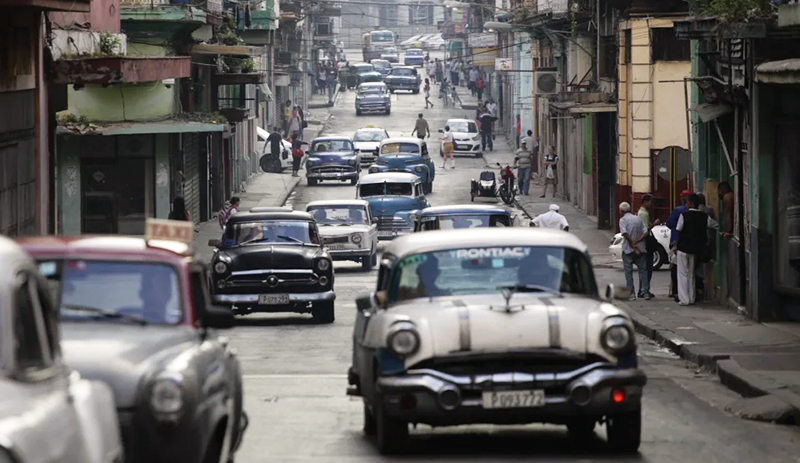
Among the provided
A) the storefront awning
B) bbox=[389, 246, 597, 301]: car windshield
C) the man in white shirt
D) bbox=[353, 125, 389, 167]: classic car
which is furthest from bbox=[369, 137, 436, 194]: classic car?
bbox=[389, 246, 597, 301]: car windshield

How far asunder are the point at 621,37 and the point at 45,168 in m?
17.0

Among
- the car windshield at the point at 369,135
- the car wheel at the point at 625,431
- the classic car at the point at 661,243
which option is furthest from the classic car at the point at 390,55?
the car wheel at the point at 625,431

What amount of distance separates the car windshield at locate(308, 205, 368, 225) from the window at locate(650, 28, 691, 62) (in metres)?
7.59

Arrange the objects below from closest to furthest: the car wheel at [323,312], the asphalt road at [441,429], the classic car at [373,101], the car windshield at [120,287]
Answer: the car windshield at [120,287]
the asphalt road at [441,429]
the car wheel at [323,312]
the classic car at [373,101]

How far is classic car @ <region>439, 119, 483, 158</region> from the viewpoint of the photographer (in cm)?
7175

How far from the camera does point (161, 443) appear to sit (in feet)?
26.7

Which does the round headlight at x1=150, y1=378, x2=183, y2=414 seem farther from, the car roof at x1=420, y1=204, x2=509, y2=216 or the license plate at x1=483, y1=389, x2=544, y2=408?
the car roof at x1=420, y1=204, x2=509, y2=216

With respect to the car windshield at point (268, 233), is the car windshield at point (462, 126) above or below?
above

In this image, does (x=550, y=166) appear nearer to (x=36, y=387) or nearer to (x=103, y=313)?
(x=103, y=313)

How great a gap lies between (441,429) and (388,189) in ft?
96.3

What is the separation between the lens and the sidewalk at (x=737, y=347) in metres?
15.0

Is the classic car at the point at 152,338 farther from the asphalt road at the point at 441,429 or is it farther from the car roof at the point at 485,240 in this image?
the car roof at the point at 485,240

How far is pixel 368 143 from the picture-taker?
221 feet

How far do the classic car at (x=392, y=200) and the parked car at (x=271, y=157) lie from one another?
72.5 feet
